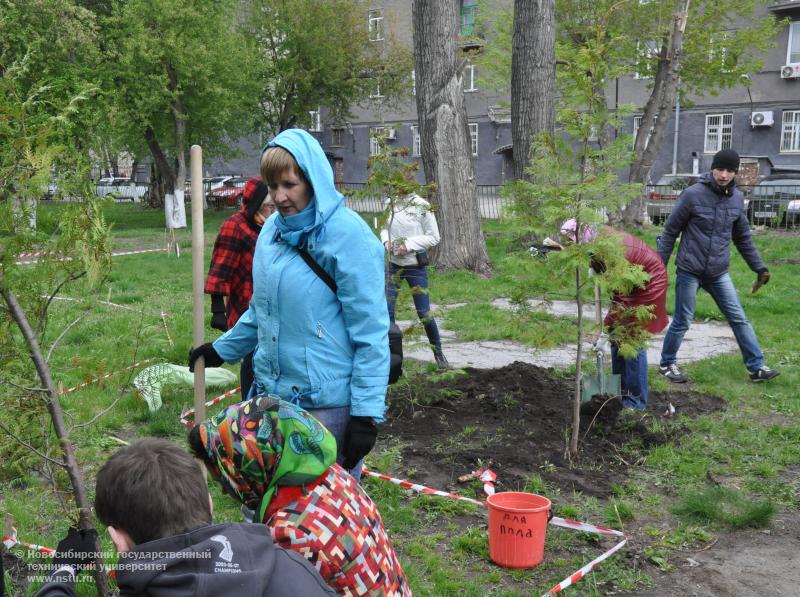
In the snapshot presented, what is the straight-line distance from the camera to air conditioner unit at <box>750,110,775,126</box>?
107ft

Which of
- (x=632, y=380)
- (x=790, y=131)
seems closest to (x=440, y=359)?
(x=632, y=380)

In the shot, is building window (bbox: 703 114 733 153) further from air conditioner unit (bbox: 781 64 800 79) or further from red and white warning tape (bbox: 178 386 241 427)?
red and white warning tape (bbox: 178 386 241 427)

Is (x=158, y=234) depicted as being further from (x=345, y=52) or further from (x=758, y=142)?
(x=758, y=142)

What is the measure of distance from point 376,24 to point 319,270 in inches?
1570

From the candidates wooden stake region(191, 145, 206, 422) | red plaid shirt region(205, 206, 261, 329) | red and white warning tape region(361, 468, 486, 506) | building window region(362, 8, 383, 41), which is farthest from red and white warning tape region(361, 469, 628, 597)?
building window region(362, 8, 383, 41)

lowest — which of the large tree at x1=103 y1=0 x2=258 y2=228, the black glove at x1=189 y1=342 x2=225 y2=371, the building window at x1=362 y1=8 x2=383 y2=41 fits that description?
the black glove at x1=189 y1=342 x2=225 y2=371

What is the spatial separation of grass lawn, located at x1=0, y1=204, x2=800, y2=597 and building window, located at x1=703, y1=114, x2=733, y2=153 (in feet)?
93.3

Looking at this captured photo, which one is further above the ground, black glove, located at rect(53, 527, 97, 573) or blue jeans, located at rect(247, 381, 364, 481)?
blue jeans, located at rect(247, 381, 364, 481)

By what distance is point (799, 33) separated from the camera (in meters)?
32.5

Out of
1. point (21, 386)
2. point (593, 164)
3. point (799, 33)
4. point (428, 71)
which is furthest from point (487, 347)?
point (799, 33)

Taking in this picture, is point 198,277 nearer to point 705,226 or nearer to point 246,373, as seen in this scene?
point 246,373

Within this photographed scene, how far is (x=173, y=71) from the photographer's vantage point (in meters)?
25.6

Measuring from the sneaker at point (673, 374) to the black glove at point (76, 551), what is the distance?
5.78 meters

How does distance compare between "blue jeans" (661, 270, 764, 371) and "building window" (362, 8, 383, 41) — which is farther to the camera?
"building window" (362, 8, 383, 41)
